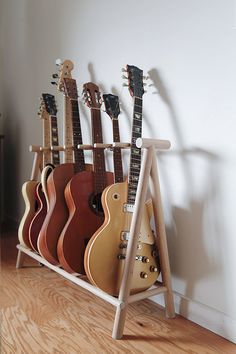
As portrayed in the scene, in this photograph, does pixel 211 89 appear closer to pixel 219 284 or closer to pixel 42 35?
pixel 219 284

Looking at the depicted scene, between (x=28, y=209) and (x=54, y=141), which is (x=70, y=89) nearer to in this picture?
(x=54, y=141)

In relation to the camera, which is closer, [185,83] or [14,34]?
[185,83]

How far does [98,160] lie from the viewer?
1226 millimetres

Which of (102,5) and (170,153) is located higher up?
(102,5)

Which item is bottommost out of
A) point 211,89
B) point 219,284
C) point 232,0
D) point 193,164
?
point 219,284

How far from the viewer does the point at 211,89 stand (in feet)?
3.24

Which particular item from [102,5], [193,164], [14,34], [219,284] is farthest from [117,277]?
[14,34]

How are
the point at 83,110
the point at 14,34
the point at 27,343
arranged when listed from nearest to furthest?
the point at 27,343 < the point at 83,110 < the point at 14,34

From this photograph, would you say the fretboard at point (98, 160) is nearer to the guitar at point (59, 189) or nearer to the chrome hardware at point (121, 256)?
the guitar at point (59, 189)

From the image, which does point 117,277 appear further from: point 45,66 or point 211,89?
point 45,66

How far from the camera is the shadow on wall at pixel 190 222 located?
1.00m

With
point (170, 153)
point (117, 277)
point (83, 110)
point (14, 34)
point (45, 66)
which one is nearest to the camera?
point (117, 277)

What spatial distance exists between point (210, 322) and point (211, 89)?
30.2 inches

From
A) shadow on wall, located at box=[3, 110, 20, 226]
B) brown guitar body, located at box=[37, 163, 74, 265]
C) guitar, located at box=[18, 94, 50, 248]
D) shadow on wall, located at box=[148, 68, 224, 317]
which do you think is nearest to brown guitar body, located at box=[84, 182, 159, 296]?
shadow on wall, located at box=[148, 68, 224, 317]
